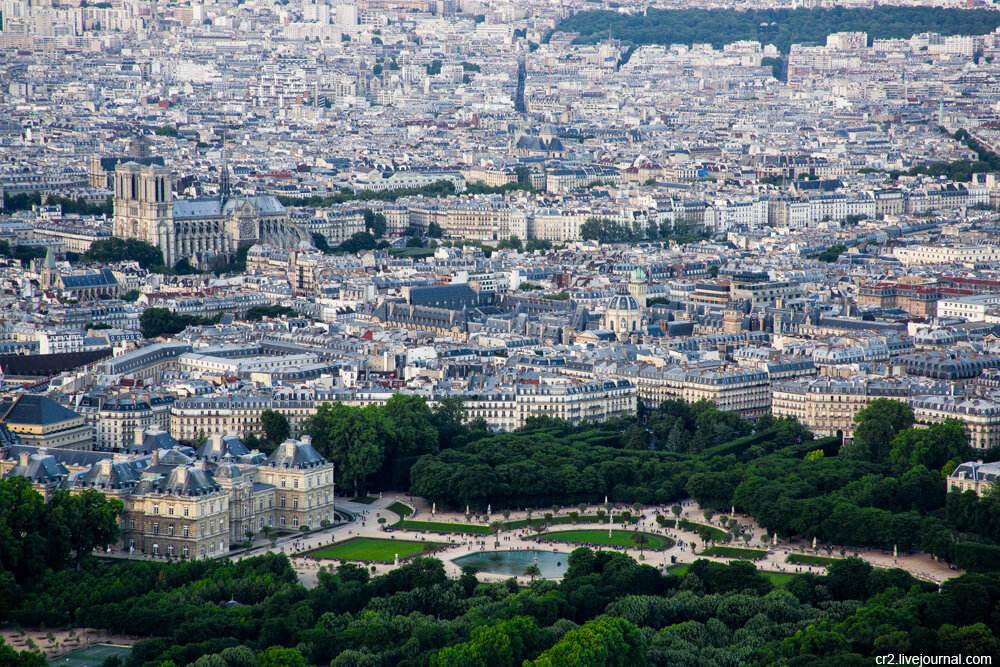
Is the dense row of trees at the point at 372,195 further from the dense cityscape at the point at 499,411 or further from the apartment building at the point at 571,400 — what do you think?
the apartment building at the point at 571,400

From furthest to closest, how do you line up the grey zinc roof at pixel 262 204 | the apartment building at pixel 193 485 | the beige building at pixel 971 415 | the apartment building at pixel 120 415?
the grey zinc roof at pixel 262 204
the apartment building at pixel 120 415
the beige building at pixel 971 415
the apartment building at pixel 193 485

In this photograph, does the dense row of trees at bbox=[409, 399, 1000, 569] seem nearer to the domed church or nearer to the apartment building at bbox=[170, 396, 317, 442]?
the apartment building at bbox=[170, 396, 317, 442]

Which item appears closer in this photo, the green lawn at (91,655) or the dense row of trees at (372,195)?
the green lawn at (91,655)

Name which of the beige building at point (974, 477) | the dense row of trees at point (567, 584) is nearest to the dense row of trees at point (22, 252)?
the dense row of trees at point (567, 584)

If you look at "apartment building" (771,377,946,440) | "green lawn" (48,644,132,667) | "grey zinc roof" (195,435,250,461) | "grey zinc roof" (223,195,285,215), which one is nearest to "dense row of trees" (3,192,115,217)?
"grey zinc roof" (223,195,285,215)

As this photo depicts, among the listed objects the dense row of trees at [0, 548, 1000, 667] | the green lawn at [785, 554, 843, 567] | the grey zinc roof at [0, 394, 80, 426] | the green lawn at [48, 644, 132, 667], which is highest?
the grey zinc roof at [0, 394, 80, 426]

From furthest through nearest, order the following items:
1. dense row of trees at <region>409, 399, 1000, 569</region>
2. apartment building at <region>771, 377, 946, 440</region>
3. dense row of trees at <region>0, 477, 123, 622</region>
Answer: apartment building at <region>771, 377, 946, 440</region> < dense row of trees at <region>409, 399, 1000, 569</region> < dense row of trees at <region>0, 477, 123, 622</region>

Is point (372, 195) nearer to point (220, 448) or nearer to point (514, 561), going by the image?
point (220, 448)
